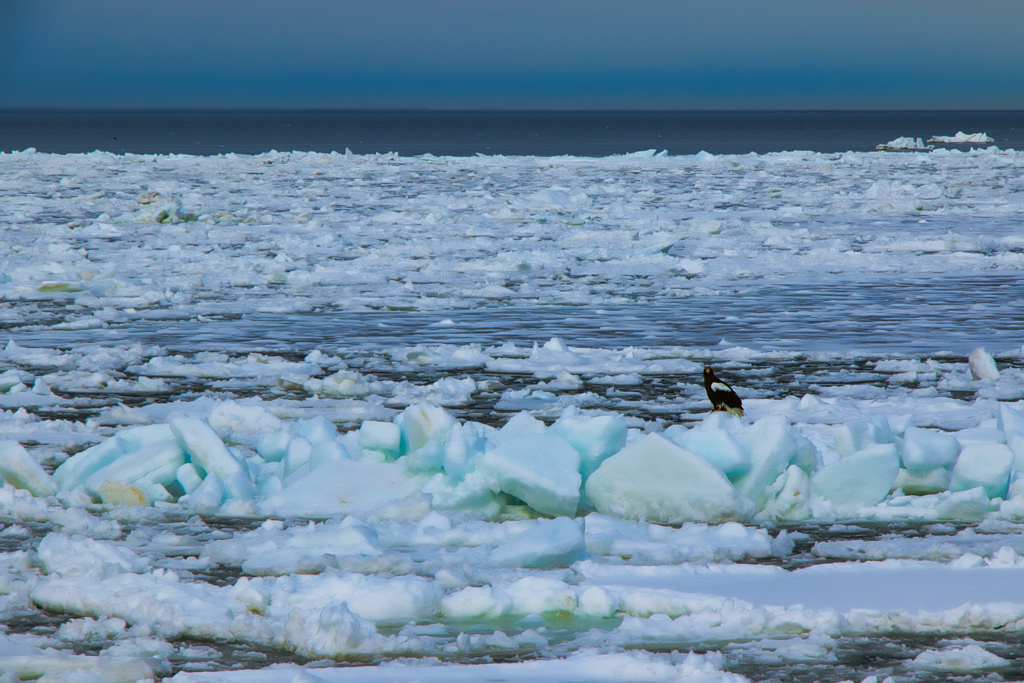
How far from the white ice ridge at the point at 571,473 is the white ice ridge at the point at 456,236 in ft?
14.1

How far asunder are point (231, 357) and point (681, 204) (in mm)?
12734

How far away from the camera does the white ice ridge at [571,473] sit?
4332 millimetres

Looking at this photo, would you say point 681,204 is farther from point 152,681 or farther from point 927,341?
point 152,681

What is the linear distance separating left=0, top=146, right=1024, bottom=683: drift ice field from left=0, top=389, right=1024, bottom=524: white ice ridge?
0.04ft

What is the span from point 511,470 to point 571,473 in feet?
0.73

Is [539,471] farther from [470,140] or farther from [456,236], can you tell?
[470,140]

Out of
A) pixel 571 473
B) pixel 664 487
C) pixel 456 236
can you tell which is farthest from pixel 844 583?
pixel 456 236

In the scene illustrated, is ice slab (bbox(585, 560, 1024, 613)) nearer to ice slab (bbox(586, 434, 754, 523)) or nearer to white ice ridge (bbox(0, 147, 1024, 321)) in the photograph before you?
ice slab (bbox(586, 434, 754, 523))

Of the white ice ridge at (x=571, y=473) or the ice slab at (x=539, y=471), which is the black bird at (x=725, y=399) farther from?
the ice slab at (x=539, y=471)

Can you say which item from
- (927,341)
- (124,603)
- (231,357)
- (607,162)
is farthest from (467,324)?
(607,162)

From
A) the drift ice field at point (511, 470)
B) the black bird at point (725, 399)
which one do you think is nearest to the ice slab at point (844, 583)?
the drift ice field at point (511, 470)

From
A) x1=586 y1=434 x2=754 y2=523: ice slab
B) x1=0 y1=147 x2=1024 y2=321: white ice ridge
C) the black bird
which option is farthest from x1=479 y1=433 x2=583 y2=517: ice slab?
x1=0 y1=147 x2=1024 y2=321: white ice ridge

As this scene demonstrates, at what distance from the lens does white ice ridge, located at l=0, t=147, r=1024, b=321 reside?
10.2m

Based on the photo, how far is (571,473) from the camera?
14.3ft
